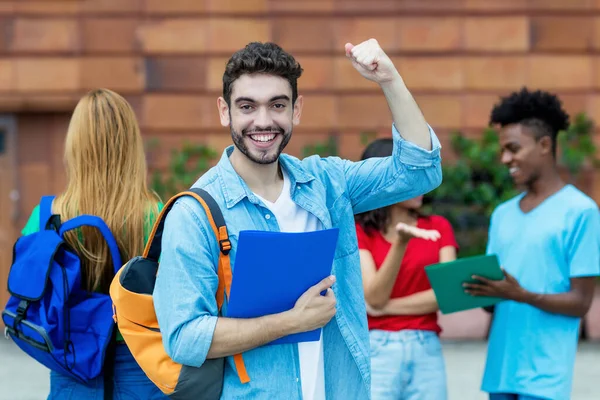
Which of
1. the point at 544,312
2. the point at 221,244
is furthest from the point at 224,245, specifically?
the point at 544,312

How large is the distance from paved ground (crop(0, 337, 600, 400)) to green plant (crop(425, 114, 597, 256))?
1.11 metres

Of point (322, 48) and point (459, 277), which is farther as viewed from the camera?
point (322, 48)

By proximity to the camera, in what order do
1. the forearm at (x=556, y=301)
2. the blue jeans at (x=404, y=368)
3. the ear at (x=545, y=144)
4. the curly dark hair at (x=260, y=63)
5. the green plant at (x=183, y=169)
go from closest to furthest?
the curly dark hair at (x=260, y=63), the forearm at (x=556, y=301), the blue jeans at (x=404, y=368), the ear at (x=545, y=144), the green plant at (x=183, y=169)

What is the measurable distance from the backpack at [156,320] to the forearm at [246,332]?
0.20ft

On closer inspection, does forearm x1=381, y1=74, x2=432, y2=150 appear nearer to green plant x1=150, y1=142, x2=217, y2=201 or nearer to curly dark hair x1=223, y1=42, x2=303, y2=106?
curly dark hair x1=223, y1=42, x2=303, y2=106

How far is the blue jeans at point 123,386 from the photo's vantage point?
3.31 m

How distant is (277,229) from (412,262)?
1576mm

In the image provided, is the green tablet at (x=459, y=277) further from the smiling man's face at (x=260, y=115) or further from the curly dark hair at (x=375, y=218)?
the smiling man's face at (x=260, y=115)

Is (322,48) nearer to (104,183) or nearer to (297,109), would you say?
(104,183)

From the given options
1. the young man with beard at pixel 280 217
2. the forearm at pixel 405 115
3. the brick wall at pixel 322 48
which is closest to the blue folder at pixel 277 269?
the young man with beard at pixel 280 217

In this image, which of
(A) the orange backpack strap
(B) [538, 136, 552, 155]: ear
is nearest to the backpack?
(A) the orange backpack strap

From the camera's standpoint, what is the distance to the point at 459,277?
3795 millimetres

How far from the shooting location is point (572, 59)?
361 inches

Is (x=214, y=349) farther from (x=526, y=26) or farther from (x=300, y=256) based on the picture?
(x=526, y=26)
